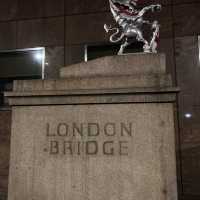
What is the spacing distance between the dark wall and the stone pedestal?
417 cm

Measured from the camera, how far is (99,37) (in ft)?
32.9

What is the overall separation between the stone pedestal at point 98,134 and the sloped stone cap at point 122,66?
0.02 metres

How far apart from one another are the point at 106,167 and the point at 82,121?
0.86 meters

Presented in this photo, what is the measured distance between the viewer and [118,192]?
4883 millimetres

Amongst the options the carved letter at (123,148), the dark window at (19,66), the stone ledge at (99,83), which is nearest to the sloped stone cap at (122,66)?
the stone ledge at (99,83)

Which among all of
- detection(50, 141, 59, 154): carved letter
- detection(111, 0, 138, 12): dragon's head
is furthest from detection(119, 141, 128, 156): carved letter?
detection(111, 0, 138, 12): dragon's head

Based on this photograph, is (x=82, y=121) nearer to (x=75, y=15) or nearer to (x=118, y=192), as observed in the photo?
(x=118, y=192)

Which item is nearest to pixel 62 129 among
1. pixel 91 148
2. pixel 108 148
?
pixel 91 148

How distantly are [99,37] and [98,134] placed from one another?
18.3ft

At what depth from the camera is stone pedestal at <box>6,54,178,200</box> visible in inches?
192

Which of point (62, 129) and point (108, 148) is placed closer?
point (108, 148)

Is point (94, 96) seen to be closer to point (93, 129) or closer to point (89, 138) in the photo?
point (93, 129)

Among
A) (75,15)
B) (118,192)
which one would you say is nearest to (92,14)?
(75,15)

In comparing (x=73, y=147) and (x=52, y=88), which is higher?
(x=52, y=88)
